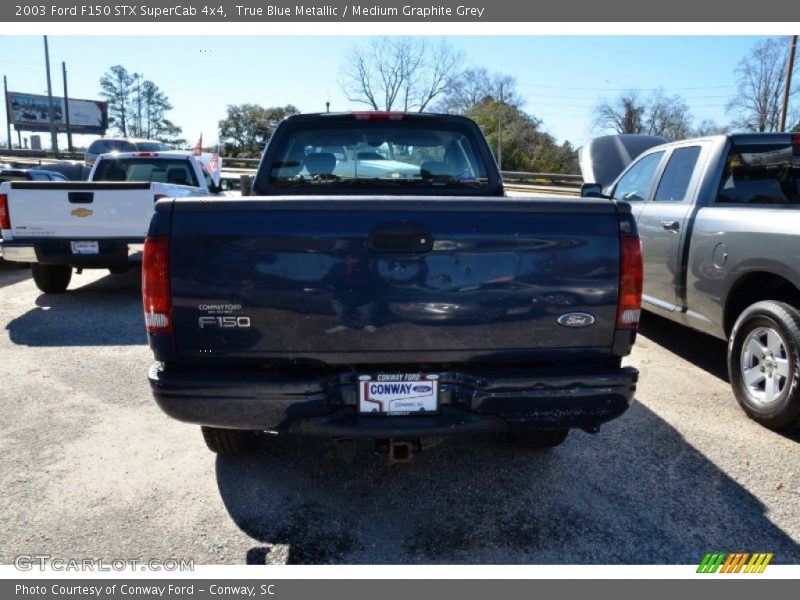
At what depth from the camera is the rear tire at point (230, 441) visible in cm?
311

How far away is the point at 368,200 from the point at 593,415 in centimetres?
135

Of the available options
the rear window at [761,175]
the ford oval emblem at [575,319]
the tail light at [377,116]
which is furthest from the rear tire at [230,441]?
the rear window at [761,175]

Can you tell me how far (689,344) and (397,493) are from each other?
4051mm

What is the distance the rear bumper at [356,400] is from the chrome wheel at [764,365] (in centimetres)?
177

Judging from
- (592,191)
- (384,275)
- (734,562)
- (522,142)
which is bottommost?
(734,562)

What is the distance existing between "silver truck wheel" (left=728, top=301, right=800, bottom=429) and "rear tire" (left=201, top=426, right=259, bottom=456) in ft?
10.5

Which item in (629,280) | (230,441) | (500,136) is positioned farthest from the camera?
(500,136)

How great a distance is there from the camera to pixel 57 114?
6253cm

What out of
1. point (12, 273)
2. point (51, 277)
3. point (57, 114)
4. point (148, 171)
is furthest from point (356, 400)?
point (57, 114)

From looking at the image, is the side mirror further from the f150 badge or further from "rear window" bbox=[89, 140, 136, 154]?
"rear window" bbox=[89, 140, 136, 154]

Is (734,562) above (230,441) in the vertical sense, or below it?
below

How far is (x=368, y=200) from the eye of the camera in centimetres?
245

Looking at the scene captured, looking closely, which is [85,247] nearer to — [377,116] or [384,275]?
[377,116]

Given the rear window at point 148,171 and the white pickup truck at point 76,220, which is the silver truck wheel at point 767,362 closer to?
the white pickup truck at point 76,220
